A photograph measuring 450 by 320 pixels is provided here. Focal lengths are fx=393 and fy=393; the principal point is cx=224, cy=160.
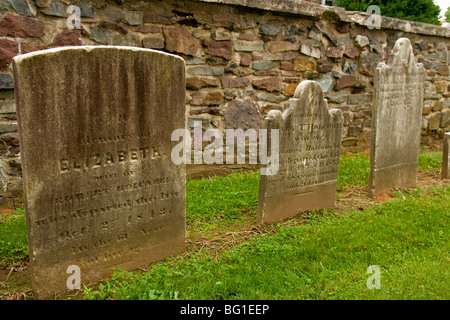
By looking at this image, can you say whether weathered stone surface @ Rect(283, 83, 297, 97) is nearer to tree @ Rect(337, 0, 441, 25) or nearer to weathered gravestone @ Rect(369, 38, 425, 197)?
weathered gravestone @ Rect(369, 38, 425, 197)

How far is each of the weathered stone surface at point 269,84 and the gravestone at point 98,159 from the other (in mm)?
2975

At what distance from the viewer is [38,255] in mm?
2648

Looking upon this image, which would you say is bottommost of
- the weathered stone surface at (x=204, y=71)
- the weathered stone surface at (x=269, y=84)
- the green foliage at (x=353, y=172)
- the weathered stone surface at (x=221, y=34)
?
the green foliage at (x=353, y=172)

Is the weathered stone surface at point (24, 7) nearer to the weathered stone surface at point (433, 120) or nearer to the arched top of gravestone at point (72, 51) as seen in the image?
the arched top of gravestone at point (72, 51)

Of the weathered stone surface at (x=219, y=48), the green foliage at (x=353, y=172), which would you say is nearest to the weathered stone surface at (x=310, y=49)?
the weathered stone surface at (x=219, y=48)

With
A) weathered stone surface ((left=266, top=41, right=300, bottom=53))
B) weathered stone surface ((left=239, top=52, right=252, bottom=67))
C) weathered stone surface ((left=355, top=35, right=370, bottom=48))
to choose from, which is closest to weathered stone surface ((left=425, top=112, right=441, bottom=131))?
weathered stone surface ((left=355, top=35, right=370, bottom=48))

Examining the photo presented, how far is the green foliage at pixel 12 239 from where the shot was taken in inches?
129

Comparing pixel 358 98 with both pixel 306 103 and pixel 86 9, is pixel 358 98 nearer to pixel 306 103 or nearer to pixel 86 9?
pixel 306 103

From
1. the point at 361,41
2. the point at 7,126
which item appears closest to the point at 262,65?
the point at 361,41

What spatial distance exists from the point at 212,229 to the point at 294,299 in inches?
59.8

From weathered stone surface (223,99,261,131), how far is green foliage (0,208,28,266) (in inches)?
120
